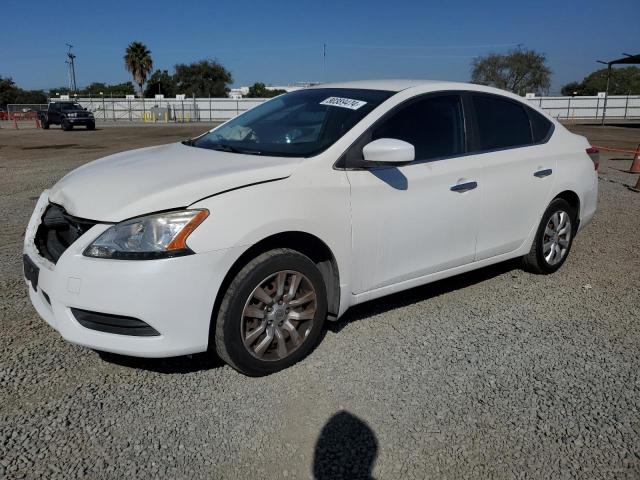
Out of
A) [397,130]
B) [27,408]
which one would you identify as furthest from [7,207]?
[397,130]

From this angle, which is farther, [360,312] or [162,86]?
[162,86]

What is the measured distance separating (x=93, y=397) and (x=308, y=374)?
121 cm

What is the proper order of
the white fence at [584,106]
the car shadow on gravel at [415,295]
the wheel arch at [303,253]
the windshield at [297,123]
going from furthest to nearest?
the white fence at [584,106] → the car shadow on gravel at [415,295] → the windshield at [297,123] → the wheel arch at [303,253]

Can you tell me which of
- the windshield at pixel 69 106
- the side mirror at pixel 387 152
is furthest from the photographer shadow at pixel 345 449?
the windshield at pixel 69 106

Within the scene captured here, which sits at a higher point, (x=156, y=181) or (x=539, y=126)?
(x=539, y=126)

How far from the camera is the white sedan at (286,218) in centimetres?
289

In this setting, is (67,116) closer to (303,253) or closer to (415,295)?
(415,295)

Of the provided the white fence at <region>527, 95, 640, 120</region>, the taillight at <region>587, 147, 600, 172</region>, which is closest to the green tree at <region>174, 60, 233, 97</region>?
the white fence at <region>527, 95, 640, 120</region>

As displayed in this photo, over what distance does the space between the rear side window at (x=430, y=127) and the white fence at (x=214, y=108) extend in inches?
1929

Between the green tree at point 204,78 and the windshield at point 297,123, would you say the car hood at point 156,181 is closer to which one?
the windshield at point 297,123

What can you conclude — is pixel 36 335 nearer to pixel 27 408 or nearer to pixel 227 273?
pixel 27 408

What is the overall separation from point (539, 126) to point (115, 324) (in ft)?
12.8

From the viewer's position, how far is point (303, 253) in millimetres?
3471

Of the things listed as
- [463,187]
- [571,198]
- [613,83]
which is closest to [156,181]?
[463,187]
